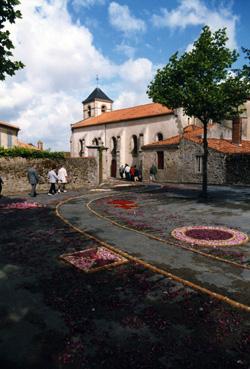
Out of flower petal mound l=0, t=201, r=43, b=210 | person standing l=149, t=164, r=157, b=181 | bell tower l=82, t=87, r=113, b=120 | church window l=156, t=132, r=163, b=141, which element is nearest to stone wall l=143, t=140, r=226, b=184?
person standing l=149, t=164, r=157, b=181

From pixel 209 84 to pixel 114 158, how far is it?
29921 millimetres

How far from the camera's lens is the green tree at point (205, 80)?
59.5 feet

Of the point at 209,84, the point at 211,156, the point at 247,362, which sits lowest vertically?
the point at 247,362

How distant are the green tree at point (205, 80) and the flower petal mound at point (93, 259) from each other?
44.4 feet

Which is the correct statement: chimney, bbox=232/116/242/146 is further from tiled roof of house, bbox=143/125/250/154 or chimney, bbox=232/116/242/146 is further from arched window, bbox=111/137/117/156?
arched window, bbox=111/137/117/156

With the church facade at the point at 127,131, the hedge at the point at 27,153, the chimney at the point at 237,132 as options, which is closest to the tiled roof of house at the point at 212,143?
the chimney at the point at 237,132

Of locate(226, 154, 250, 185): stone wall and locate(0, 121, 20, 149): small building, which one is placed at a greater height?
locate(0, 121, 20, 149): small building

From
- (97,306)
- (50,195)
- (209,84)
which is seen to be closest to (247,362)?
(97,306)

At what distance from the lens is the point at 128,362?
12.8 ft

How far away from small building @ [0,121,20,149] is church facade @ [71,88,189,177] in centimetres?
942

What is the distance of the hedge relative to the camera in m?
22.4

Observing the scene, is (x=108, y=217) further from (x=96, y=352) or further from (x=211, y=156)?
(x=211, y=156)

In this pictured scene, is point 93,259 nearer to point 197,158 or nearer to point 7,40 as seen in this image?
point 7,40

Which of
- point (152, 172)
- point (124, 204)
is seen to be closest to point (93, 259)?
point (124, 204)
